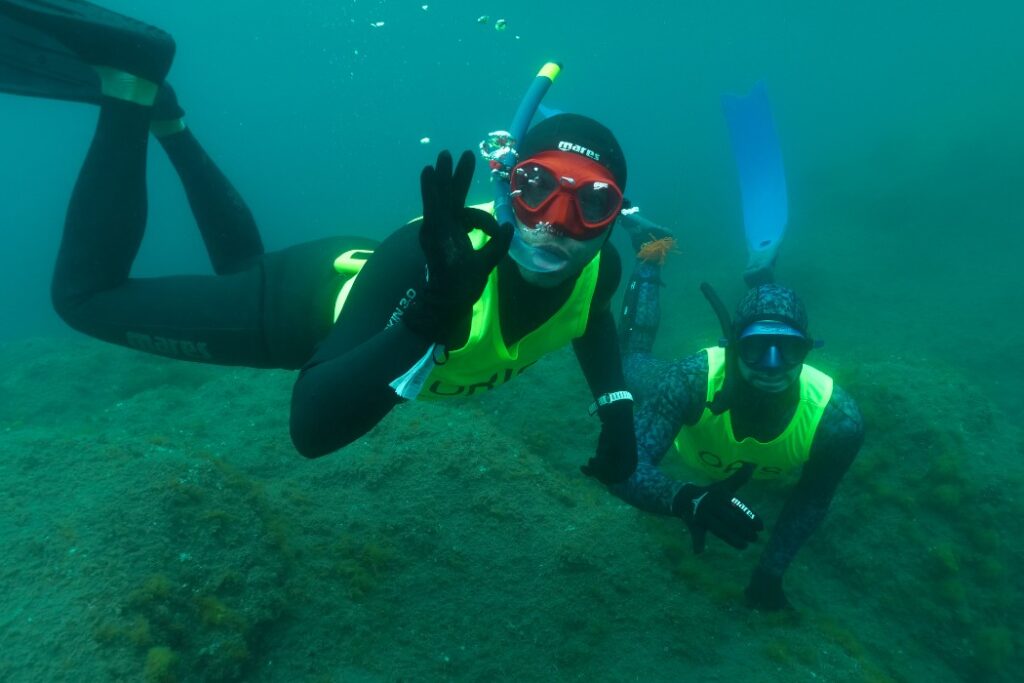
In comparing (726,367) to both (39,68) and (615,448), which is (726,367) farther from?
(39,68)

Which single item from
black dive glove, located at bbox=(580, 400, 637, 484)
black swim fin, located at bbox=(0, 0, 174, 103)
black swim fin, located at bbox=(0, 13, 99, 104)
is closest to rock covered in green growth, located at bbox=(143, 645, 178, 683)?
black dive glove, located at bbox=(580, 400, 637, 484)

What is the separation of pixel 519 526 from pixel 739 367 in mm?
2114

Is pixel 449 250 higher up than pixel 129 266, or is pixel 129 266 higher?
pixel 449 250

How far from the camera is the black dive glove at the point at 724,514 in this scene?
3.47m

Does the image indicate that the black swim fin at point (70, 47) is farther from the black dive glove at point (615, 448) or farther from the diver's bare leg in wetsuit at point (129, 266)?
the black dive glove at point (615, 448)

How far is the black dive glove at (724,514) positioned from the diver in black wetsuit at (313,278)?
47 centimetres

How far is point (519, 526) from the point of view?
4.46 m

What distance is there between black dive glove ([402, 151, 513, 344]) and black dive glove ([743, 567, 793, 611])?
11.6 feet

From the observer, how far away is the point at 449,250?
2064 millimetres

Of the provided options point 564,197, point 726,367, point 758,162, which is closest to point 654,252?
point 758,162

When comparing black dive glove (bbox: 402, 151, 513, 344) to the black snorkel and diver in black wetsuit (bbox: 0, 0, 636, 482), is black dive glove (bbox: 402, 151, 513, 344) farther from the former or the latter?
the black snorkel

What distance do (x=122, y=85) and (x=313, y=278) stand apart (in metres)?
1.82

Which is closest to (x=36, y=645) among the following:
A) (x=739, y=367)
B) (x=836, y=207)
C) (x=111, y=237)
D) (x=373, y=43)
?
(x=111, y=237)

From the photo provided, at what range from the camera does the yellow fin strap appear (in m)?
3.74
